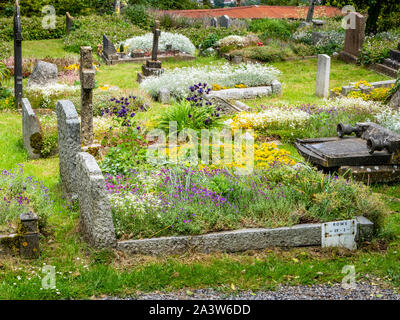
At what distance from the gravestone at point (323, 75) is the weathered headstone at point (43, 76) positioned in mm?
7654

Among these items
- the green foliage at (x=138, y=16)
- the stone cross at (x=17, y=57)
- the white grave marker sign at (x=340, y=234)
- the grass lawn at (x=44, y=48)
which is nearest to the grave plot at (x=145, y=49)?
the grass lawn at (x=44, y=48)

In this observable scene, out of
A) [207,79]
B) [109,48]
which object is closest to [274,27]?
[109,48]

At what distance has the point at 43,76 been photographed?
619 inches

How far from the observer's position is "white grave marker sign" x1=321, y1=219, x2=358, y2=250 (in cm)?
725

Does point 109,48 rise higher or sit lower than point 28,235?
higher

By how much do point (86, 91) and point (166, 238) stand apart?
12.5 feet

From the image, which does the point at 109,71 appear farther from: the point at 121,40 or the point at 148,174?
the point at 148,174

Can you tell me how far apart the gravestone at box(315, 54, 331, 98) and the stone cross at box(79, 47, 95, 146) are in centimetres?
817

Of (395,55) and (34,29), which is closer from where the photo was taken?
(395,55)

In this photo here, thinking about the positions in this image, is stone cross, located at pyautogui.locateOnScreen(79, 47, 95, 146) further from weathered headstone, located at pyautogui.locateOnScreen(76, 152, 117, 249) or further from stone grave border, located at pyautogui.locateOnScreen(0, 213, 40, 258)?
stone grave border, located at pyautogui.locateOnScreen(0, 213, 40, 258)

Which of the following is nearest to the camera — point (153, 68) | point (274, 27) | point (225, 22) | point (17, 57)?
point (17, 57)

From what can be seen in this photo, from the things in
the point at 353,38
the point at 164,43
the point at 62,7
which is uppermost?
the point at 62,7

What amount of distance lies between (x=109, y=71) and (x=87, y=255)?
14.0 metres

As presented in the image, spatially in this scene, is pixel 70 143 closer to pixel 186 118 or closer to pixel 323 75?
pixel 186 118
